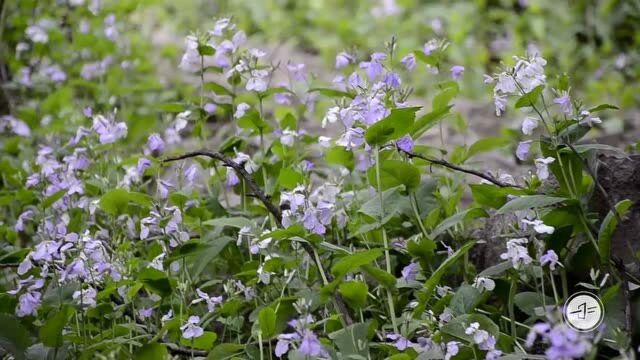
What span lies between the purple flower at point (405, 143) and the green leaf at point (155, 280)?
23.9 inches

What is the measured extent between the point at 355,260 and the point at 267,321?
223 mm

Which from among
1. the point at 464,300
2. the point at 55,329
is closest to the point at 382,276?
the point at 464,300

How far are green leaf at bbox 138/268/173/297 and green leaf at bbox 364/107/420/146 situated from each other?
1.79ft

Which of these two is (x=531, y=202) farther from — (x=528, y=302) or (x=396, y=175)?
(x=396, y=175)

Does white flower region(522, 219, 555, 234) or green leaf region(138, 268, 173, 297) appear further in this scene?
green leaf region(138, 268, 173, 297)

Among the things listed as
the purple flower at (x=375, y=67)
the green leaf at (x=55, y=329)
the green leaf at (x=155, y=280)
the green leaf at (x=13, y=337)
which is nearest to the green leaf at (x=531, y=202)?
the purple flower at (x=375, y=67)

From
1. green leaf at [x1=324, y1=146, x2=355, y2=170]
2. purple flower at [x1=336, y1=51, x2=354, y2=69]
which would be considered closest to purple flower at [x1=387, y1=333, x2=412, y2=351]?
green leaf at [x1=324, y1=146, x2=355, y2=170]

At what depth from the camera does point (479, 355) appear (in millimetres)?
1779

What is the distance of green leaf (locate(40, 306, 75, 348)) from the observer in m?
1.83

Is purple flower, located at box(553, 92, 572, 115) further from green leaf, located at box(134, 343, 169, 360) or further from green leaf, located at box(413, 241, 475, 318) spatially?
green leaf, located at box(134, 343, 169, 360)

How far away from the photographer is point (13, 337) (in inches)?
75.2

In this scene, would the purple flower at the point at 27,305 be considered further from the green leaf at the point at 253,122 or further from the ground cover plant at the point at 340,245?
the green leaf at the point at 253,122

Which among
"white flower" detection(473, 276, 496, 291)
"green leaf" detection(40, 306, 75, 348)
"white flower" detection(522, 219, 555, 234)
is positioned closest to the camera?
"white flower" detection(522, 219, 555, 234)

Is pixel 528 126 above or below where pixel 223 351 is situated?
above
